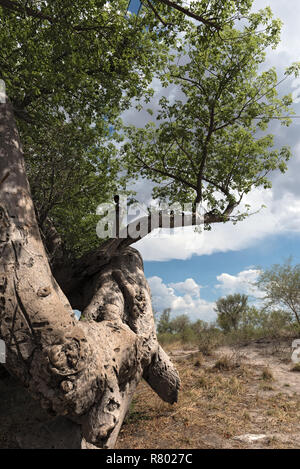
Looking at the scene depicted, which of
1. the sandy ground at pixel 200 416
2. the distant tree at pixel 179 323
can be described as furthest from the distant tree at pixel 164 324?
the sandy ground at pixel 200 416

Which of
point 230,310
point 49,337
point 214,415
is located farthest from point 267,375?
point 230,310

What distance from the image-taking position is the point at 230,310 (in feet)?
86.6

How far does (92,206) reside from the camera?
11094mm

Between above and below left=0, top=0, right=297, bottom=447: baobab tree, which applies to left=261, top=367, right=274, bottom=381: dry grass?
below

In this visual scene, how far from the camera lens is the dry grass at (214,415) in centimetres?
561

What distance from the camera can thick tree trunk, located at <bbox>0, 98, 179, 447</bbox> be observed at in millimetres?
4062

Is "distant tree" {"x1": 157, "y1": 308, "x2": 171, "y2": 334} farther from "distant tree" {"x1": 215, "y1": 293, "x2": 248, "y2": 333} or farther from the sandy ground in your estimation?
the sandy ground

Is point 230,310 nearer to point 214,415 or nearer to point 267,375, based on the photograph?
point 267,375

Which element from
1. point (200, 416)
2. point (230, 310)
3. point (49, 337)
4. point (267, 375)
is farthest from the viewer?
point (230, 310)

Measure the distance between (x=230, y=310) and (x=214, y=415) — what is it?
20.5m

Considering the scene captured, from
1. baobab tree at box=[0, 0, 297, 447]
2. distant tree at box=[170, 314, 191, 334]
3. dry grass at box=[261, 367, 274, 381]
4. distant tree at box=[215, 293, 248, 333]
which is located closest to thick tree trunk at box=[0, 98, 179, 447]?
baobab tree at box=[0, 0, 297, 447]

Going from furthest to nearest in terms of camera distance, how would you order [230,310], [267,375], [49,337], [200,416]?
[230,310] → [267,375] → [200,416] → [49,337]

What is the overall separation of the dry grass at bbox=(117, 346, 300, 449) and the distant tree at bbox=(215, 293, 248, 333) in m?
14.6
